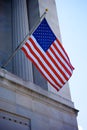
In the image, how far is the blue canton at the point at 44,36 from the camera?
10938 millimetres

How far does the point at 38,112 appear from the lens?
1096 cm

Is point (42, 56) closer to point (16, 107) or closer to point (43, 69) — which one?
point (43, 69)

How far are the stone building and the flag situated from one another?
3.36ft

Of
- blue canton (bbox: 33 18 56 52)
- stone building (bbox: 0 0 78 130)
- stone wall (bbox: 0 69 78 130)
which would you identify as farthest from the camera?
blue canton (bbox: 33 18 56 52)

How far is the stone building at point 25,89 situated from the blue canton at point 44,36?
5.84 ft

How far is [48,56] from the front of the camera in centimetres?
1088

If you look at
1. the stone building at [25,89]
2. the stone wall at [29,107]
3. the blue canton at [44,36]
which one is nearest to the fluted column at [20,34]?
the stone building at [25,89]

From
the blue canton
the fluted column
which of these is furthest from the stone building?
the blue canton

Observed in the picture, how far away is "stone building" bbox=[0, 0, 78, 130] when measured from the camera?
9914mm

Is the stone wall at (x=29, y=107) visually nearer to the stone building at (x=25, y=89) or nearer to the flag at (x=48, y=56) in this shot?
the stone building at (x=25, y=89)

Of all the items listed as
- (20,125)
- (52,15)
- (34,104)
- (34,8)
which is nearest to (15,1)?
(34,8)

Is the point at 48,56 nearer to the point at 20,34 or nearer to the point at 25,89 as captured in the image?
the point at 25,89

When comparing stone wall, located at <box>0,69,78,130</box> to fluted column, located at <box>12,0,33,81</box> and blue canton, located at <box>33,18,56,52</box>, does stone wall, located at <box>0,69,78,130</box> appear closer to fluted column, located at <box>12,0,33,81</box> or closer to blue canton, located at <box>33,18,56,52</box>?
fluted column, located at <box>12,0,33,81</box>

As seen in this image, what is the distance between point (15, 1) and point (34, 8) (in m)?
1.34
